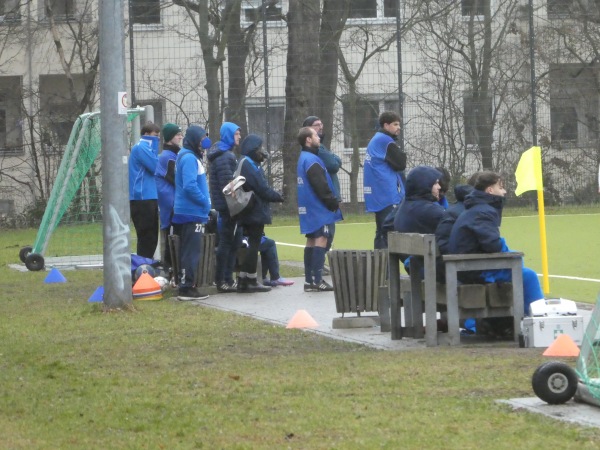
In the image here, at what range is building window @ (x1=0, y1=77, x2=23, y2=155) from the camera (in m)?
33.3

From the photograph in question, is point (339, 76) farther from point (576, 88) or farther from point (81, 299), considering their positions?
point (81, 299)

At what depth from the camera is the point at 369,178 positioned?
49.4 ft

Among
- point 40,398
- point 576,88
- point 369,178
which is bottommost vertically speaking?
point 40,398

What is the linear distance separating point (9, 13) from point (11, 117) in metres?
2.57

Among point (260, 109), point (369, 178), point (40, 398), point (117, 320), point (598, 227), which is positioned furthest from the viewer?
point (260, 109)

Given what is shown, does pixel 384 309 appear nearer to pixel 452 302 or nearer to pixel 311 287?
pixel 452 302

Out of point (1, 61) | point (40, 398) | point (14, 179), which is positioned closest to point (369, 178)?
point (40, 398)

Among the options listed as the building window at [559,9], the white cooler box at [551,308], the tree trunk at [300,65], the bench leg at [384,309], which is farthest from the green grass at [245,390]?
the building window at [559,9]

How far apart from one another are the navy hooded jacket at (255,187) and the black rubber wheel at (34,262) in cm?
551

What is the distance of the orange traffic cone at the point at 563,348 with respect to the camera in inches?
368

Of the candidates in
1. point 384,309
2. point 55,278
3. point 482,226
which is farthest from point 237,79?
point 482,226

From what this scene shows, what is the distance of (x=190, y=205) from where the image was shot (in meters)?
14.7

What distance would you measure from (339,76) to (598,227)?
859cm

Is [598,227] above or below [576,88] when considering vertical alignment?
below
